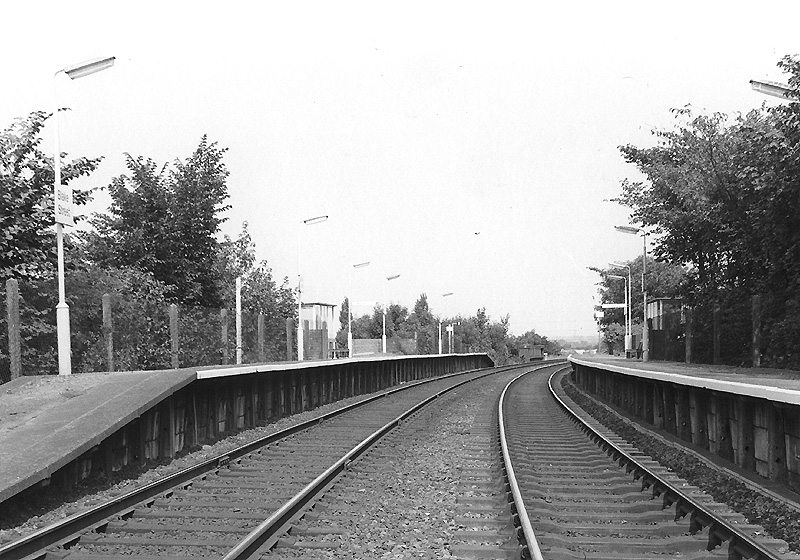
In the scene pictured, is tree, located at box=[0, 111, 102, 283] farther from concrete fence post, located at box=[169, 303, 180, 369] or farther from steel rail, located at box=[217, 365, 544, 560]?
steel rail, located at box=[217, 365, 544, 560]

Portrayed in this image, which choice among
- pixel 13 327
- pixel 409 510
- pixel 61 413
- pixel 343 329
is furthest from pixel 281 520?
pixel 343 329

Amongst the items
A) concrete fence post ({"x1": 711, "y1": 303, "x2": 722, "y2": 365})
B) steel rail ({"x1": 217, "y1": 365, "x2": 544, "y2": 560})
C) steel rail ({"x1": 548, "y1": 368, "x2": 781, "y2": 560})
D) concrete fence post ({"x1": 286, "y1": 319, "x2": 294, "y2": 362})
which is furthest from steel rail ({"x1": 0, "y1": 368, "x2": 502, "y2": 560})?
concrete fence post ({"x1": 711, "y1": 303, "x2": 722, "y2": 365})

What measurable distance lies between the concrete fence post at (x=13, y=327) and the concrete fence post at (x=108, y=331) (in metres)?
2.48

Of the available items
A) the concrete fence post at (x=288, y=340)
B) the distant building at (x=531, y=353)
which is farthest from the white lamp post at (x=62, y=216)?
the distant building at (x=531, y=353)

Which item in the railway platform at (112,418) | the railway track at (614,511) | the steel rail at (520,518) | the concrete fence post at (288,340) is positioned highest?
the concrete fence post at (288,340)

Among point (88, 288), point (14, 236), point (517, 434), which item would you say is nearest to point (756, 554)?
point (517, 434)

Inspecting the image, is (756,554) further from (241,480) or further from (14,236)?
(14,236)

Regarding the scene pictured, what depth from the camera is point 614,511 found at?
9.22 meters

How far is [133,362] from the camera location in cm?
1850

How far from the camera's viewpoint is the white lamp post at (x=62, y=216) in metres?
14.4

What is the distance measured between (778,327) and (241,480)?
15749 mm

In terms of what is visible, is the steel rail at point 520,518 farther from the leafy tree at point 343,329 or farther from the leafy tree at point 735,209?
the leafy tree at point 343,329

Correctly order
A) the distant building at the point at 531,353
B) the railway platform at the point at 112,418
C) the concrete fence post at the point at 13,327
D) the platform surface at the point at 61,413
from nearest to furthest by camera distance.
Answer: the platform surface at the point at 61,413
the railway platform at the point at 112,418
the concrete fence post at the point at 13,327
the distant building at the point at 531,353

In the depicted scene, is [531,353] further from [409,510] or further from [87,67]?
[409,510]
